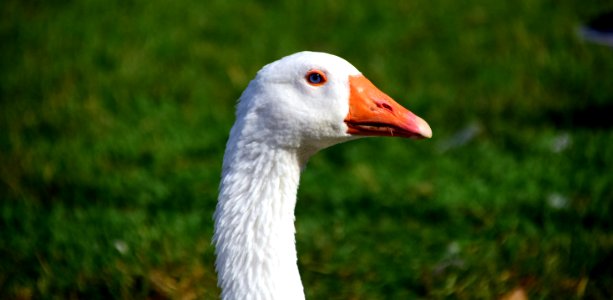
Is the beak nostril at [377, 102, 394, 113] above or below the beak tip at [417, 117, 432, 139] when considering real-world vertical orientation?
above

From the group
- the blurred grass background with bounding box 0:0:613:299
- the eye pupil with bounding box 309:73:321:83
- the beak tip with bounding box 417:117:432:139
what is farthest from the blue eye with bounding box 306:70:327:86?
the blurred grass background with bounding box 0:0:613:299

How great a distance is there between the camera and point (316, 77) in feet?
9.23

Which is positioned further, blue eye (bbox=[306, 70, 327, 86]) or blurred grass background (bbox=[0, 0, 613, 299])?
blurred grass background (bbox=[0, 0, 613, 299])

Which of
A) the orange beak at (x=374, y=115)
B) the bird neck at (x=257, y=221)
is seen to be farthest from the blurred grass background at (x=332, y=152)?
the orange beak at (x=374, y=115)

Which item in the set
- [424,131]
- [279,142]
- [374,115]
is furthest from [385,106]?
[279,142]

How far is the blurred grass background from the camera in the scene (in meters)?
4.22

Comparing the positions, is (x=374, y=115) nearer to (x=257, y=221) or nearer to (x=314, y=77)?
(x=314, y=77)

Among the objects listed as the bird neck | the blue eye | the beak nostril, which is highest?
the blue eye

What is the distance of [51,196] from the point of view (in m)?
5.29

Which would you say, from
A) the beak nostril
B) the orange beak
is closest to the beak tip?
the orange beak

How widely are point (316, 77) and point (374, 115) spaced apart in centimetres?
24

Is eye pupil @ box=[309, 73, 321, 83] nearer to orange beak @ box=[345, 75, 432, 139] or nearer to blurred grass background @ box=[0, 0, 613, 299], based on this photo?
orange beak @ box=[345, 75, 432, 139]

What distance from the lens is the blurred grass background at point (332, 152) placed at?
4.22m

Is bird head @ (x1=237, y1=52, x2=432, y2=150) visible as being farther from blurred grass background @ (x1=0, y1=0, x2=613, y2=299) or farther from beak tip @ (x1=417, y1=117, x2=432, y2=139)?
blurred grass background @ (x1=0, y1=0, x2=613, y2=299)
